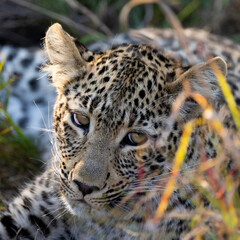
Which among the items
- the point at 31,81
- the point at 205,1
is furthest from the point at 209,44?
the point at 31,81

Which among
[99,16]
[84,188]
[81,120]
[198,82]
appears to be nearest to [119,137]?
[81,120]

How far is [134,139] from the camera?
4.42m

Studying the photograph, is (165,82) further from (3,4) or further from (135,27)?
(3,4)

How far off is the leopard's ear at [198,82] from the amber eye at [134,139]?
0.40m

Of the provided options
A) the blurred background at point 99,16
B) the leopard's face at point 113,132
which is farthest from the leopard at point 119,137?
the blurred background at point 99,16

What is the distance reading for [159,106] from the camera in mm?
4500

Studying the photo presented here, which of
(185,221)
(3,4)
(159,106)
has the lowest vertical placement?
(185,221)

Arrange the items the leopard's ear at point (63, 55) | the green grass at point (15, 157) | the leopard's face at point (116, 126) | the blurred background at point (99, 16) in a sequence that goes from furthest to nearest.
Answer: the blurred background at point (99, 16) → the green grass at point (15, 157) → the leopard's ear at point (63, 55) → the leopard's face at point (116, 126)

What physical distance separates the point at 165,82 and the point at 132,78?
0.27 meters

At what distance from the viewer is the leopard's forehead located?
439 centimetres

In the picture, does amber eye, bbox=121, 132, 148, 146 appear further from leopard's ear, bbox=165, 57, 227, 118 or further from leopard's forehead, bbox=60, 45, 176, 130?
leopard's ear, bbox=165, 57, 227, 118

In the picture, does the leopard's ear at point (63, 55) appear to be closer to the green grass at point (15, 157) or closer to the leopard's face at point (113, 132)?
the leopard's face at point (113, 132)

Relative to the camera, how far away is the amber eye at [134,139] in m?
4.41

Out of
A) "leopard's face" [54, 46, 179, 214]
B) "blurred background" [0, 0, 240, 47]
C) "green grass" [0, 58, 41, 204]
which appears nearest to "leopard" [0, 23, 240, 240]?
"leopard's face" [54, 46, 179, 214]
